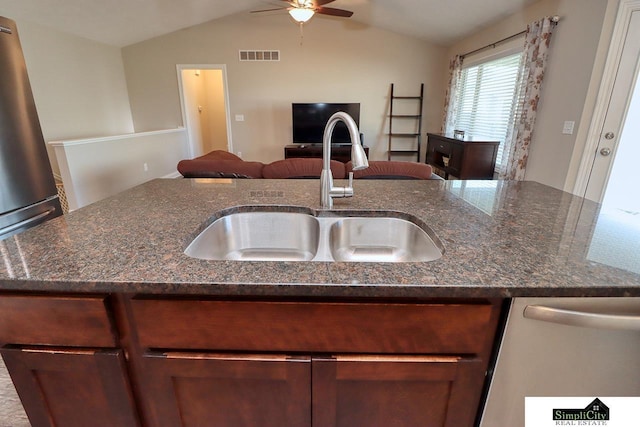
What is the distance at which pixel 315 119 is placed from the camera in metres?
5.62

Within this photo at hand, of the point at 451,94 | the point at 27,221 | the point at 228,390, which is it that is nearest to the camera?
the point at 228,390

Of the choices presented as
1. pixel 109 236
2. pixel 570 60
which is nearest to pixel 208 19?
pixel 570 60

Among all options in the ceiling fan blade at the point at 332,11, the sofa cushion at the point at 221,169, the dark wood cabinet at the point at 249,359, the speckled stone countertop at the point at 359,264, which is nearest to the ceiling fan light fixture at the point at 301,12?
the ceiling fan blade at the point at 332,11

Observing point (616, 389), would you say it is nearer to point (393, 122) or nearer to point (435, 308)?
point (435, 308)

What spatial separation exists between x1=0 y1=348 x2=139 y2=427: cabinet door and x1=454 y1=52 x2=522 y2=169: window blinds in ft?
13.0

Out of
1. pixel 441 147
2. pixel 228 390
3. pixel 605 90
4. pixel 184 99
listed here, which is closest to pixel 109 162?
pixel 184 99

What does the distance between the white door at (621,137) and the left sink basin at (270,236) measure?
2.87 m

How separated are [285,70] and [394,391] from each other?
5.92 m

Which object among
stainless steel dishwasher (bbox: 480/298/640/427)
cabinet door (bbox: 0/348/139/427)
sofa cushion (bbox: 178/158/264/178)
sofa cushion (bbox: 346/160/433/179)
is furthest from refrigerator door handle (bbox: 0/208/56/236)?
stainless steel dishwasher (bbox: 480/298/640/427)

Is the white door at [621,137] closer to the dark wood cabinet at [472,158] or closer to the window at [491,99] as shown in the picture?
the window at [491,99]

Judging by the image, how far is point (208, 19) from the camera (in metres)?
5.32

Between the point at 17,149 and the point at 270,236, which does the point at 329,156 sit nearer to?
the point at 270,236

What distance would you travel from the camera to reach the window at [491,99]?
3531 mm

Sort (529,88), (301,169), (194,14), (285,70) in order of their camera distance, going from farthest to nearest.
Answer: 1. (285,70)
2. (194,14)
3. (529,88)
4. (301,169)
